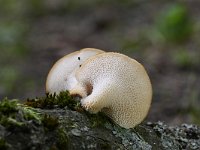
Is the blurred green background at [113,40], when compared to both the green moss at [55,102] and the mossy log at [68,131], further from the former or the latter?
the green moss at [55,102]

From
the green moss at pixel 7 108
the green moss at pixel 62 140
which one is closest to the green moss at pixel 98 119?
the green moss at pixel 62 140

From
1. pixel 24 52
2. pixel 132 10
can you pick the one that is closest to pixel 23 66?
pixel 24 52

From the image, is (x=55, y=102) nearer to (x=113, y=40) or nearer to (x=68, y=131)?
(x=68, y=131)

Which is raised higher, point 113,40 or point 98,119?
point 113,40

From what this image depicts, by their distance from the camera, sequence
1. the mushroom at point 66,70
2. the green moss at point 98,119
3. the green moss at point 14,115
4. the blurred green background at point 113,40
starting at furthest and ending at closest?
the blurred green background at point 113,40 → the mushroom at point 66,70 → the green moss at point 98,119 → the green moss at point 14,115

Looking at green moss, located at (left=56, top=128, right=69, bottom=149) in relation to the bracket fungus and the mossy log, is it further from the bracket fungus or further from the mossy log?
the bracket fungus

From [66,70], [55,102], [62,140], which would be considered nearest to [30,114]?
[62,140]

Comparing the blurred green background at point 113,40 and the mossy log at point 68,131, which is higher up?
the blurred green background at point 113,40
